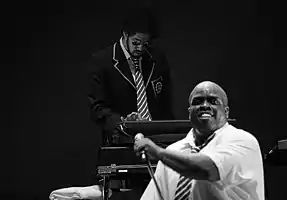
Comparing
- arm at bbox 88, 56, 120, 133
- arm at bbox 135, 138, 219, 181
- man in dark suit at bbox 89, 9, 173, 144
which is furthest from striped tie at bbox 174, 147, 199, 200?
man in dark suit at bbox 89, 9, 173, 144

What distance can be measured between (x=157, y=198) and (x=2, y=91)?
2.51m

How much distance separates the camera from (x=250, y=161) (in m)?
3.44

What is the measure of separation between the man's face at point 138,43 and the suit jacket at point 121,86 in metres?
0.07

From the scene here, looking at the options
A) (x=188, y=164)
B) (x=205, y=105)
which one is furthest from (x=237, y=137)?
(x=188, y=164)

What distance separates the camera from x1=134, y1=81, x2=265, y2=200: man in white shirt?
10.7 ft

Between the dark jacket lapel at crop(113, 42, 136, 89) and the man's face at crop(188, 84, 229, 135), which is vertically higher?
the dark jacket lapel at crop(113, 42, 136, 89)

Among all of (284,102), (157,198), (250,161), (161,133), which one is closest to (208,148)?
(250,161)

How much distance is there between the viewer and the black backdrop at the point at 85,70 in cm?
586

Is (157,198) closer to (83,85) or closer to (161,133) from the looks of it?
(161,133)

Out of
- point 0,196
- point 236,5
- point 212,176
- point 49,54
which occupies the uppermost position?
point 236,5

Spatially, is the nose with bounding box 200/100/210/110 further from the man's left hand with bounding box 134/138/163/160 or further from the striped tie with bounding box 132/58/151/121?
the striped tie with bounding box 132/58/151/121

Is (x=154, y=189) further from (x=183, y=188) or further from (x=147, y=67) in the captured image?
(x=147, y=67)

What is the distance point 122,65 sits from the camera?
492 cm

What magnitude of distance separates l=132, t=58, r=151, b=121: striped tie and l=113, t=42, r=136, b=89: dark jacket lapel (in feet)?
0.14
